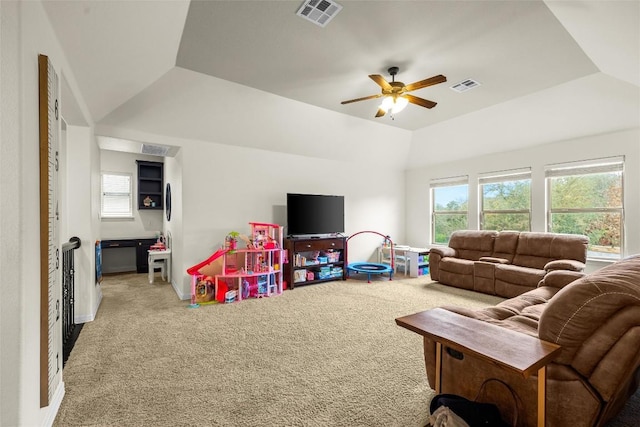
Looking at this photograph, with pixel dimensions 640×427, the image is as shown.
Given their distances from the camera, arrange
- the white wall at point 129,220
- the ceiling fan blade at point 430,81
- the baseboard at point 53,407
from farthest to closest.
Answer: the white wall at point 129,220 < the ceiling fan blade at point 430,81 < the baseboard at point 53,407

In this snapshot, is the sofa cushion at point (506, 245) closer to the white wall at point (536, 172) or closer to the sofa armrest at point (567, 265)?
the white wall at point (536, 172)

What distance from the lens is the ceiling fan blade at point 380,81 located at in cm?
295

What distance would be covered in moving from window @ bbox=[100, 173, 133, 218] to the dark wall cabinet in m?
0.30

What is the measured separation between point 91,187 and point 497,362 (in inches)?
165

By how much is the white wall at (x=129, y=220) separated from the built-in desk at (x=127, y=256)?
0.30 m

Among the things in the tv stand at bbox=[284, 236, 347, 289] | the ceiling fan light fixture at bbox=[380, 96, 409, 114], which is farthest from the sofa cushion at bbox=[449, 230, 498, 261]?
the ceiling fan light fixture at bbox=[380, 96, 409, 114]

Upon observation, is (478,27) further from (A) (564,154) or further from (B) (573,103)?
(A) (564,154)

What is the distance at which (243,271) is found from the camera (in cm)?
441

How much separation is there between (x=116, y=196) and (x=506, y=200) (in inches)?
316

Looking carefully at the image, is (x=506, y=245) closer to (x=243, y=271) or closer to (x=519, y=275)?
(x=519, y=275)

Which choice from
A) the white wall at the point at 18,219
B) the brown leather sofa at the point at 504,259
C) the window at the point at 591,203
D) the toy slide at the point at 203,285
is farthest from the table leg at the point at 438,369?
the window at the point at 591,203

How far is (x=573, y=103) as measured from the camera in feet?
13.2

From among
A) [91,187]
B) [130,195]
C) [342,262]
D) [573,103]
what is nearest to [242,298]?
[342,262]

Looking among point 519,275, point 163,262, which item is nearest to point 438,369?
point 519,275
